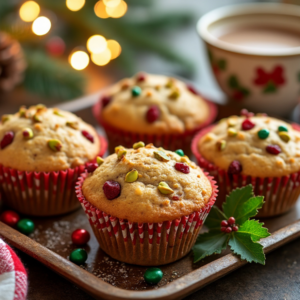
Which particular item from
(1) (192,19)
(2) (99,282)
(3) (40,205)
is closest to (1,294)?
(2) (99,282)

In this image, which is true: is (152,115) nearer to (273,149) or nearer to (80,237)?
(273,149)

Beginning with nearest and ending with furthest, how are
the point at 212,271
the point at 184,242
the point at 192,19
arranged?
the point at 212,271 < the point at 184,242 < the point at 192,19

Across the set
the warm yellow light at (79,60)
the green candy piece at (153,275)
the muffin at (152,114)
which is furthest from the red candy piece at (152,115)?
the warm yellow light at (79,60)

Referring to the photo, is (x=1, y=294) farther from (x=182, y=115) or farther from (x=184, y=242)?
(x=182, y=115)

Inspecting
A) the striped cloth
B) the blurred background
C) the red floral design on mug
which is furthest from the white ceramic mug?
the striped cloth

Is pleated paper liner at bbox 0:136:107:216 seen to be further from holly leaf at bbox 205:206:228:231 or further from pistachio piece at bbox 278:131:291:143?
pistachio piece at bbox 278:131:291:143

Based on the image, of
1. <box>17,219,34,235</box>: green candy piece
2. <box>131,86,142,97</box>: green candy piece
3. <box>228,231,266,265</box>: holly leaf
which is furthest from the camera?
<box>131,86,142,97</box>: green candy piece
